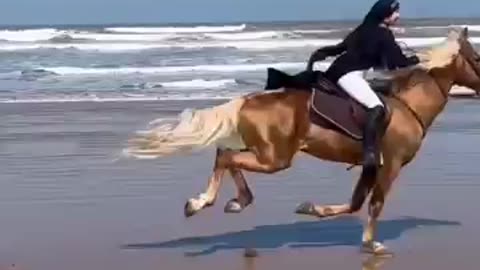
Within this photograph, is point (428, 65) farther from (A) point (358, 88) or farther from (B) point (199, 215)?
(B) point (199, 215)

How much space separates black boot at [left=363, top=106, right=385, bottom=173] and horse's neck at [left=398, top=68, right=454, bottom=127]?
445mm

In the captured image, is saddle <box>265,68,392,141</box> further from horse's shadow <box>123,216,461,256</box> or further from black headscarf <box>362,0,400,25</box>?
horse's shadow <box>123,216,461,256</box>

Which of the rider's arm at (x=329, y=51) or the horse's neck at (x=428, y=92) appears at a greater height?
the rider's arm at (x=329, y=51)

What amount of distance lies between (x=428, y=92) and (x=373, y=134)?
30.8 inches

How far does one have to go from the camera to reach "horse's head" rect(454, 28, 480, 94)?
904cm

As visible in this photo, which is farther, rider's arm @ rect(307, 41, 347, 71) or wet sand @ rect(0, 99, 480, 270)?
rider's arm @ rect(307, 41, 347, 71)

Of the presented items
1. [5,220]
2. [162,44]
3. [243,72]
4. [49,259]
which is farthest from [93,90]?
[162,44]

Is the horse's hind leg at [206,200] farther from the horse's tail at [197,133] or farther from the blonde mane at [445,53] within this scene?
the blonde mane at [445,53]

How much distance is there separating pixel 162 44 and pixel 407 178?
34.5 metres

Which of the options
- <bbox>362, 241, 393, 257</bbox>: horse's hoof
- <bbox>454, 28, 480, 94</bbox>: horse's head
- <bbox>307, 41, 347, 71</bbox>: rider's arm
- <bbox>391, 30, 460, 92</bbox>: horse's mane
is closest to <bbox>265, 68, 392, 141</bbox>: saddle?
<bbox>307, 41, 347, 71</bbox>: rider's arm

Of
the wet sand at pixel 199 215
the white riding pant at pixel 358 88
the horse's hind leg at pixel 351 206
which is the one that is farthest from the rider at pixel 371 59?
the wet sand at pixel 199 215

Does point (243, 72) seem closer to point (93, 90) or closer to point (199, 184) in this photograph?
point (93, 90)

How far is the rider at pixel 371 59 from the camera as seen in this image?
8.48 metres

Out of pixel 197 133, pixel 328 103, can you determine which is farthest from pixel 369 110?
pixel 197 133
